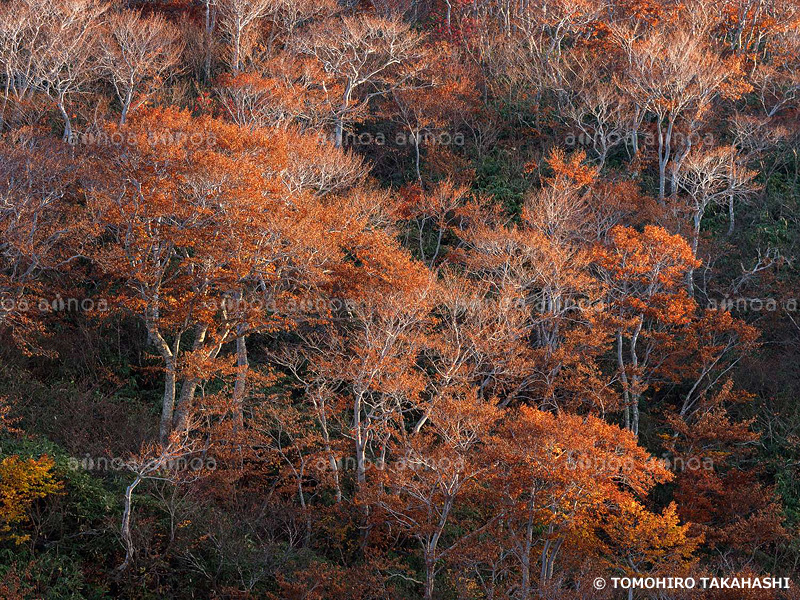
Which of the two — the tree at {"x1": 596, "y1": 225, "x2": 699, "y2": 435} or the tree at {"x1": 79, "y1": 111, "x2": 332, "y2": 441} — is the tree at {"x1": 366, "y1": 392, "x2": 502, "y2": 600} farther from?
the tree at {"x1": 596, "y1": 225, "x2": 699, "y2": 435}

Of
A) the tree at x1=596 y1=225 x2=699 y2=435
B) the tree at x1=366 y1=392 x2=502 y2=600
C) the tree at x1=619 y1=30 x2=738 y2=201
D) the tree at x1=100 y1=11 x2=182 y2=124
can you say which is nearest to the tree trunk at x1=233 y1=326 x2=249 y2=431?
the tree at x1=366 y1=392 x2=502 y2=600

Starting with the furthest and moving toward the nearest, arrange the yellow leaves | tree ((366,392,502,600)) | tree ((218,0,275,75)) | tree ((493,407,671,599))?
tree ((218,0,275,75)) → tree ((366,392,502,600)) → the yellow leaves → tree ((493,407,671,599))

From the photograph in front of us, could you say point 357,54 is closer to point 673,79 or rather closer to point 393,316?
point 673,79

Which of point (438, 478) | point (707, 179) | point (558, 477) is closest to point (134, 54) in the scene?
point (707, 179)

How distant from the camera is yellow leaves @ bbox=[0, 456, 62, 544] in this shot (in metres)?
21.0

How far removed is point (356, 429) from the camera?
25.1m

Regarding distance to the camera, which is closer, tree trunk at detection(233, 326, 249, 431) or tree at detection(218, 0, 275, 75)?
tree trunk at detection(233, 326, 249, 431)

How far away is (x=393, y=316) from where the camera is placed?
81.0ft

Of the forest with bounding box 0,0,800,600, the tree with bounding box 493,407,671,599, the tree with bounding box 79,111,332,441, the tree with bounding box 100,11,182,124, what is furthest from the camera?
the tree with bounding box 100,11,182,124

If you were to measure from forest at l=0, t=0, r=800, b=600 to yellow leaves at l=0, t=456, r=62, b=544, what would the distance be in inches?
4.1

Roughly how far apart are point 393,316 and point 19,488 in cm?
1043

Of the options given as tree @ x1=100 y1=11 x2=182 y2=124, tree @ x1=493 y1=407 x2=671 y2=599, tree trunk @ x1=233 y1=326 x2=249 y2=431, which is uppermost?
tree @ x1=100 y1=11 x2=182 y2=124

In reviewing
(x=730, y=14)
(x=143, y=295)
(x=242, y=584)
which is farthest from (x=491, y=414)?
(x=730, y=14)

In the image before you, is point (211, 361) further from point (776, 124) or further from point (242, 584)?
point (776, 124)
